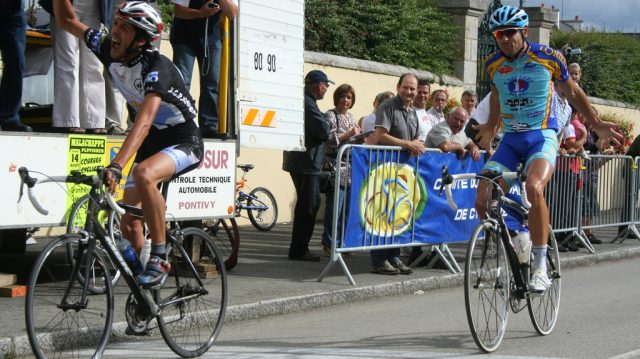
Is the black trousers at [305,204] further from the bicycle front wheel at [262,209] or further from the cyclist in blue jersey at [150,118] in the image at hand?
the cyclist in blue jersey at [150,118]

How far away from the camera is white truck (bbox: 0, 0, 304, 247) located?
852cm

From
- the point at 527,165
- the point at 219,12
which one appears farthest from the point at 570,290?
the point at 219,12

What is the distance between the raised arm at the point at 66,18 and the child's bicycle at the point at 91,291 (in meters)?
2.07

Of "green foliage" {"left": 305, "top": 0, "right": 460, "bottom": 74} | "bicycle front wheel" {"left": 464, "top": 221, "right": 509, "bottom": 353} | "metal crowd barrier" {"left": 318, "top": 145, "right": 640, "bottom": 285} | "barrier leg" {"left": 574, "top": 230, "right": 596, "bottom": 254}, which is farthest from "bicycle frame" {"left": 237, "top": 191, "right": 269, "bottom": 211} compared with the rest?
"bicycle front wheel" {"left": 464, "top": 221, "right": 509, "bottom": 353}

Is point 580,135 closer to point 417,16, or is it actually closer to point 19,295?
point 417,16

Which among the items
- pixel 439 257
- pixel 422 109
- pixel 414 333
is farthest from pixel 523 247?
pixel 422 109

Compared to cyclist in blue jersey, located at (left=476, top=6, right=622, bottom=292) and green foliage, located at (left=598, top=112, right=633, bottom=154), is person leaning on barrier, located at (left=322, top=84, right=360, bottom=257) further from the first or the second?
green foliage, located at (left=598, top=112, right=633, bottom=154)

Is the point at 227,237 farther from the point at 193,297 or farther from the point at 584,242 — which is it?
the point at 584,242

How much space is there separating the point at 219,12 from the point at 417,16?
32.8 ft

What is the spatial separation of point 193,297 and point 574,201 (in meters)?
8.36

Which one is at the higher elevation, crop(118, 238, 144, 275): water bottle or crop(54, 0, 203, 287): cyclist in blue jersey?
crop(54, 0, 203, 287): cyclist in blue jersey

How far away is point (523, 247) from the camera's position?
25.5 ft

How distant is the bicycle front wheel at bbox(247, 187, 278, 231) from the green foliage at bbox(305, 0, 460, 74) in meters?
3.09

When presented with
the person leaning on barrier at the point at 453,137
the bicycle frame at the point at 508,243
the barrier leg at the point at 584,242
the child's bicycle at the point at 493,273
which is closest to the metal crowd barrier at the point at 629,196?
the barrier leg at the point at 584,242
